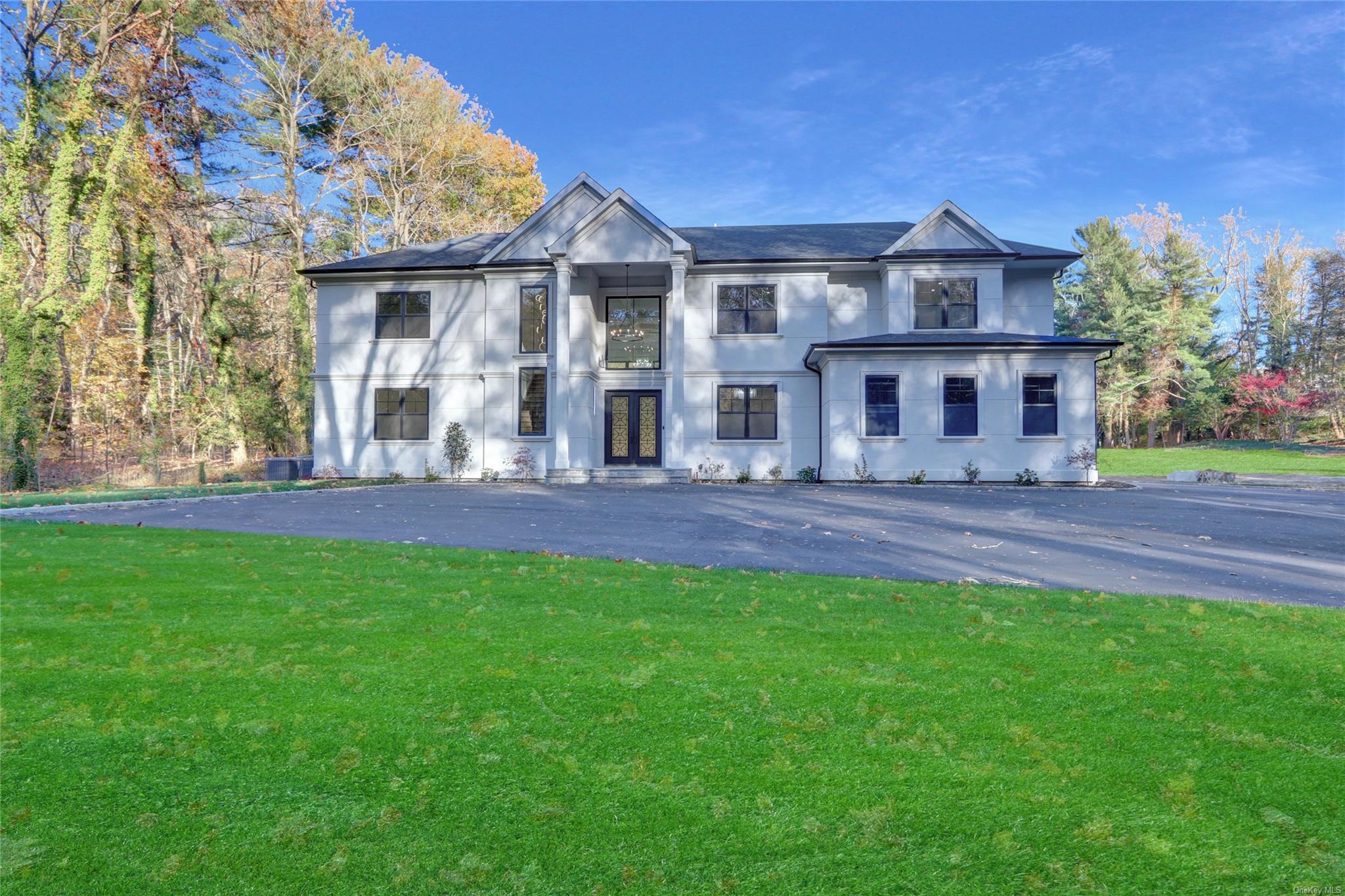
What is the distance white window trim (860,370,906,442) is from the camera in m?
20.8

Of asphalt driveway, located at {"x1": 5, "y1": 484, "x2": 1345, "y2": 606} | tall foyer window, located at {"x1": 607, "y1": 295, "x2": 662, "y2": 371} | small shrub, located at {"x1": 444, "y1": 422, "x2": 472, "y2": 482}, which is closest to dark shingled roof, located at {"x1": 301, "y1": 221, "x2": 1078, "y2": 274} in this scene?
tall foyer window, located at {"x1": 607, "y1": 295, "x2": 662, "y2": 371}

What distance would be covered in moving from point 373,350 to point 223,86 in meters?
14.4

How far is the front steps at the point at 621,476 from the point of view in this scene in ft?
67.2

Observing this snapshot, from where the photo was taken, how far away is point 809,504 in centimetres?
1473

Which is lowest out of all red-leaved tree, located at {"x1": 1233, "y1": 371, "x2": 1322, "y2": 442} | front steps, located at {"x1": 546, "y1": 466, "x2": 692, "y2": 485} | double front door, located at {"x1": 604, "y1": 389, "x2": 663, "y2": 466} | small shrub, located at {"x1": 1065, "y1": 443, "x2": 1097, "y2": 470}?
front steps, located at {"x1": 546, "y1": 466, "x2": 692, "y2": 485}

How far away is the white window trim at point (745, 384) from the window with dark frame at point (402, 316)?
30.3ft

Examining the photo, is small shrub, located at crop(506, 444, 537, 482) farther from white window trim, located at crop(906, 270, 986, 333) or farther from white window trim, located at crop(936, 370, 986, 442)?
white window trim, located at crop(906, 270, 986, 333)

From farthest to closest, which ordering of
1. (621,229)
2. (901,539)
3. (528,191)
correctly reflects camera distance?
(528,191)
(621,229)
(901,539)

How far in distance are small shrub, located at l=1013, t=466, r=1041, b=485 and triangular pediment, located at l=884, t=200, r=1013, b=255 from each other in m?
6.47

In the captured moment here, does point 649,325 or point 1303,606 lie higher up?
point 649,325

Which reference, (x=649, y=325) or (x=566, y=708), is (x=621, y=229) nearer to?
(x=649, y=325)

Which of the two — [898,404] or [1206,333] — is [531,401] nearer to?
[898,404]

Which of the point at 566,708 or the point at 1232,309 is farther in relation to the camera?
the point at 1232,309

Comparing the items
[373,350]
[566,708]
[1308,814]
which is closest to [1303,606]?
[1308,814]
